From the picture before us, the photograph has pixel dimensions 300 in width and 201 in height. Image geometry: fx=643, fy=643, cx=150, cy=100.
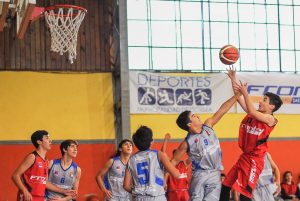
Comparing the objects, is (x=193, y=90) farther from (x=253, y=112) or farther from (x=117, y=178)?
(x=253, y=112)

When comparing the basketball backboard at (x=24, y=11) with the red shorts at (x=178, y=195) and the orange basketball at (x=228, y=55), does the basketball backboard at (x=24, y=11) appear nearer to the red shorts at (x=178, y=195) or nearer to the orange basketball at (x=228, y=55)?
the orange basketball at (x=228, y=55)

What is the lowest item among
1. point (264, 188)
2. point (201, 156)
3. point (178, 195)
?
point (178, 195)

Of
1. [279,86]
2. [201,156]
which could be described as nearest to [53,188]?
[201,156]

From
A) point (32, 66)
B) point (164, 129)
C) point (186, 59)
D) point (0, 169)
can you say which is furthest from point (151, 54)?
point (0, 169)

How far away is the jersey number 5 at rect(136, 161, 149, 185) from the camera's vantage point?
26.4ft

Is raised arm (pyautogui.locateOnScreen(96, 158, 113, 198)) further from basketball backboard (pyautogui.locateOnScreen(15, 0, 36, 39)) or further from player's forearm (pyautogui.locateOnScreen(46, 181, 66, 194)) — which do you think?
basketball backboard (pyautogui.locateOnScreen(15, 0, 36, 39))

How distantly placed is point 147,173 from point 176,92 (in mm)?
8844

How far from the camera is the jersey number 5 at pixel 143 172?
26.4 feet

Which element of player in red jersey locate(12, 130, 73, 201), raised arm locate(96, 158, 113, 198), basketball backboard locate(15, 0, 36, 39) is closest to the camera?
player in red jersey locate(12, 130, 73, 201)

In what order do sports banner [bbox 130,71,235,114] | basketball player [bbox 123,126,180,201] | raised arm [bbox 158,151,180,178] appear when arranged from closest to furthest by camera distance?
raised arm [bbox 158,151,180,178]
basketball player [bbox 123,126,180,201]
sports banner [bbox 130,71,235,114]

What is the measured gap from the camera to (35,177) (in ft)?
33.8

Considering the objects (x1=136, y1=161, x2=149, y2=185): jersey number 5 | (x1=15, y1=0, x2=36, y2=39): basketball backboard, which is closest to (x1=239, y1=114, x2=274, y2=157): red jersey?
(x1=136, y1=161, x2=149, y2=185): jersey number 5

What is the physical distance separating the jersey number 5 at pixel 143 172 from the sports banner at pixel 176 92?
27.2ft

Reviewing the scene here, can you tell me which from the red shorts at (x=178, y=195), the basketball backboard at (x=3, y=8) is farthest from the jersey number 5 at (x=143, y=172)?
the red shorts at (x=178, y=195)
